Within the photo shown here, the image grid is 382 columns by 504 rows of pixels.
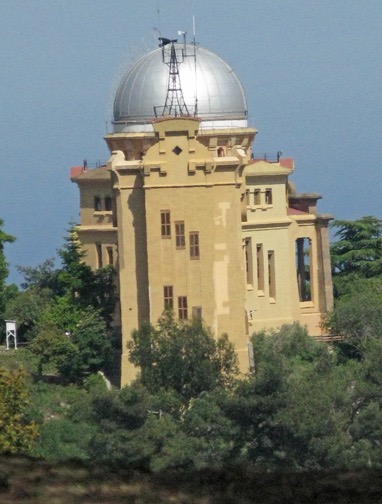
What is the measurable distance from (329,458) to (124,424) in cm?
502

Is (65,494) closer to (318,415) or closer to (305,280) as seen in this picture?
(318,415)

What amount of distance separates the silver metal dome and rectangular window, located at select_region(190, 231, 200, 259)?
6.39 metres

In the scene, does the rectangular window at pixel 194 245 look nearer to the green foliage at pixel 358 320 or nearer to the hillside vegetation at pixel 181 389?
the hillside vegetation at pixel 181 389

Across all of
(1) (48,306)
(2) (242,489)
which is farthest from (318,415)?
(2) (242,489)

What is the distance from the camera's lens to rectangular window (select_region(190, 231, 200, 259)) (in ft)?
161

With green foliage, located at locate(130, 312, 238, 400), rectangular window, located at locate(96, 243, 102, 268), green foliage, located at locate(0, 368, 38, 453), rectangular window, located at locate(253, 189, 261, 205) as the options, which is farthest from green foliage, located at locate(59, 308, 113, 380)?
green foliage, located at locate(0, 368, 38, 453)

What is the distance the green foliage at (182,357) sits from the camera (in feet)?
146

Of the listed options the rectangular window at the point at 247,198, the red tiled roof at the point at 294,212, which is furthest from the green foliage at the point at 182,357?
the red tiled roof at the point at 294,212

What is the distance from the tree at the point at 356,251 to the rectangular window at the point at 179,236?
1034 cm

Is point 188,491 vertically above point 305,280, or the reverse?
point 305,280

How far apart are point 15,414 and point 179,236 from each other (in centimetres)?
1528

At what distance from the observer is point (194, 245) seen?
49.2m

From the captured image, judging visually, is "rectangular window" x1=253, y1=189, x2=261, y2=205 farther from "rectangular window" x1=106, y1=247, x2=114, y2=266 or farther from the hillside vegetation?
"rectangular window" x1=106, y1=247, x2=114, y2=266

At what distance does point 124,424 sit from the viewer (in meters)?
39.8
